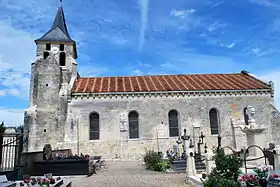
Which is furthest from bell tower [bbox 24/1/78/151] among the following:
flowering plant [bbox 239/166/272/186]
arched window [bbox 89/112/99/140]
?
flowering plant [bbox 239/166/272/186]

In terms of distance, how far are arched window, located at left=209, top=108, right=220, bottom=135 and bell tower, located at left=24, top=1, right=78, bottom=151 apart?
48.5ft

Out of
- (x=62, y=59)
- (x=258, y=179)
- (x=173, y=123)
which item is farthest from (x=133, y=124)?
(x=258, y=179)

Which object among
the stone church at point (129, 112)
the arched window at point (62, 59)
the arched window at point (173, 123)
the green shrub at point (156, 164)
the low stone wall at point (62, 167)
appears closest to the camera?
the low stone wall at point (62, 167)

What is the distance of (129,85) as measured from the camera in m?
27.0

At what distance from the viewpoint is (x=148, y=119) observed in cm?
2494

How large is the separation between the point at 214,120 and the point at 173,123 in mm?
4429

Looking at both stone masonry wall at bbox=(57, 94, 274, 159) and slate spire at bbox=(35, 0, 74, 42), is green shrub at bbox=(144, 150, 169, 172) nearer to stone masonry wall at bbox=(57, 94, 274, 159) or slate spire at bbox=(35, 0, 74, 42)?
stone masonry wall at bbox=(57, 94, 274, 159)

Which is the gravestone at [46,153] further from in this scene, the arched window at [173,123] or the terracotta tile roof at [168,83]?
the arched window at [173,123]

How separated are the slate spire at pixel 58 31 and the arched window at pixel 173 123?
14493mm

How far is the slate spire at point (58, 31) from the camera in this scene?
28548 millimetres

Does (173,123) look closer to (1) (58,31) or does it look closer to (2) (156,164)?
(2) (156,164)

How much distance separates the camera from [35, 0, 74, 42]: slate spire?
1124 inches

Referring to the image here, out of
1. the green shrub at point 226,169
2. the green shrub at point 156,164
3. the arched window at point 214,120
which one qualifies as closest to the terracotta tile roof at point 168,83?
the arched window at point 214,120

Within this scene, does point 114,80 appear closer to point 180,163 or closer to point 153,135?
point 153,135
